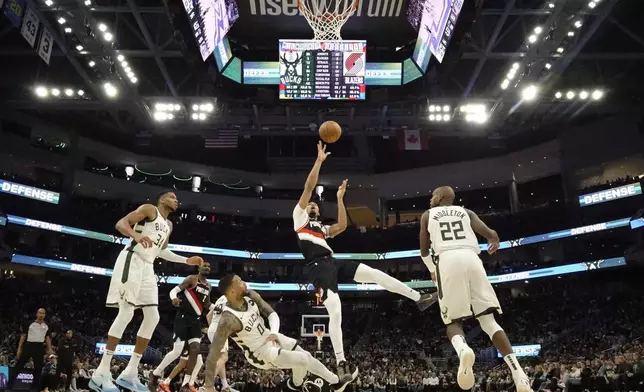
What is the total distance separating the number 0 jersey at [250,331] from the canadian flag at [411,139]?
1907 cm

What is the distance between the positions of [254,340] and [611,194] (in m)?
28.2

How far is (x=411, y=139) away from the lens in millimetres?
24562

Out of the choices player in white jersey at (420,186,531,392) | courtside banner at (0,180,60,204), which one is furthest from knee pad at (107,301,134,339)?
Result: courtside banner at (0,180,60,204)

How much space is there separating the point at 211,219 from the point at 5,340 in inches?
754

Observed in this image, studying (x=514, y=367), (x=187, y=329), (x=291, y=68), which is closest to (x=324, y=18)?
(x=291, y=68)

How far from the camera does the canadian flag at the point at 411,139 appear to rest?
24484 mm

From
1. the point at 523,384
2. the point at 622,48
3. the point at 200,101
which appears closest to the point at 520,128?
the point at 622,48

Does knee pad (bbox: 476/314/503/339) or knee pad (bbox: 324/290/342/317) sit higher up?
knee pad (bbox: 324/290/342/317)

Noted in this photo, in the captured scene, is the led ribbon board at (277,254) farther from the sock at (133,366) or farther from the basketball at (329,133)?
the sock at (133,366)

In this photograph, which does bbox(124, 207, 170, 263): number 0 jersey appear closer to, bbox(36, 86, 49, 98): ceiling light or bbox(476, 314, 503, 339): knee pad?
bbox(476, 314, 503, 339): knee pad

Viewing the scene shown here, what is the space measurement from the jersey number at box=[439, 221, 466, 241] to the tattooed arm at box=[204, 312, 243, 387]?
8.13 ft

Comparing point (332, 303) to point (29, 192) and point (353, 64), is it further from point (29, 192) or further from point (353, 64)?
point (29, 192)

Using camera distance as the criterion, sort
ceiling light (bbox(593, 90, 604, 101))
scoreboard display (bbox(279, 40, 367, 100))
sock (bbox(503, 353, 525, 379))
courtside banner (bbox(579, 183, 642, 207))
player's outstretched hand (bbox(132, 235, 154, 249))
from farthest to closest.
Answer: courtside banner (bbox(579, 183, 642, 207))
ceiling light (bbox(593, 90, 604, 101))
scoreboard display (bbox(279, 40, 367, 100))
player's outstretched hand (bbox(132, 235, 154, 249))
sock (bbox(503, 353, 525, 379))

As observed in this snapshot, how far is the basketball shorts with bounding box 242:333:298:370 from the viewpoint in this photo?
5789mm
